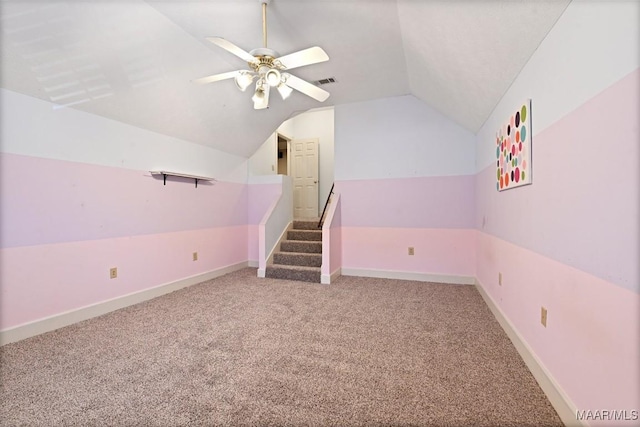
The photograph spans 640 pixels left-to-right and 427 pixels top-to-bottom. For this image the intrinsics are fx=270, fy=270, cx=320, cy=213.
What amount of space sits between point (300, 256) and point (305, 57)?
3.24 metres

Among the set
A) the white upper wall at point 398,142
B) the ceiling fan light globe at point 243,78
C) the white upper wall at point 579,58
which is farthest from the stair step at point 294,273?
the white upper wall at point 579,58

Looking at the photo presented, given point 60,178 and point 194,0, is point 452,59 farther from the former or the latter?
point 60,178

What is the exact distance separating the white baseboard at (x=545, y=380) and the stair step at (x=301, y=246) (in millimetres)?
2930

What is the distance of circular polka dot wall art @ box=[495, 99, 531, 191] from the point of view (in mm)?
1942

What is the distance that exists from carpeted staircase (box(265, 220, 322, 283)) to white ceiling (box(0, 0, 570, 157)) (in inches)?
101

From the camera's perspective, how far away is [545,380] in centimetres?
166

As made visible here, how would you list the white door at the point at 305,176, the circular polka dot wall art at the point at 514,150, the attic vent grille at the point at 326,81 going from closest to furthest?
the circular polka dot wall art at the point at 514,150
the attic vent grille at the point at 326,81
the white door at the point at 305,176

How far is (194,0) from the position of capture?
2.25 meters

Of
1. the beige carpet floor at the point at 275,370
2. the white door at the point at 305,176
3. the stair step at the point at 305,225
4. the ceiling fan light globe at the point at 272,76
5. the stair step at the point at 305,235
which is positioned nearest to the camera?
the beige carpet floor at the point at 275,370

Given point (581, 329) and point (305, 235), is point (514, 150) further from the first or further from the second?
point (305, 235)

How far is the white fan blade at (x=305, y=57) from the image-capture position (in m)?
1.98

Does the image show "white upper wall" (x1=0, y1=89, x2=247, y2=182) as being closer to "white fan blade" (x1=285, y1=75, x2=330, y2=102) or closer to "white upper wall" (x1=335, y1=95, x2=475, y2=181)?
"white fan blade" (x1=285, y1=75, x2=330, y2=102)

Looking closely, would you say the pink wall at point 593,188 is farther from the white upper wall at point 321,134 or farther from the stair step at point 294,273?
the white upper wall at point 321,134

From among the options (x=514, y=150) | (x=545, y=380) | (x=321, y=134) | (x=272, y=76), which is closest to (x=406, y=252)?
(x=514, y=150)
